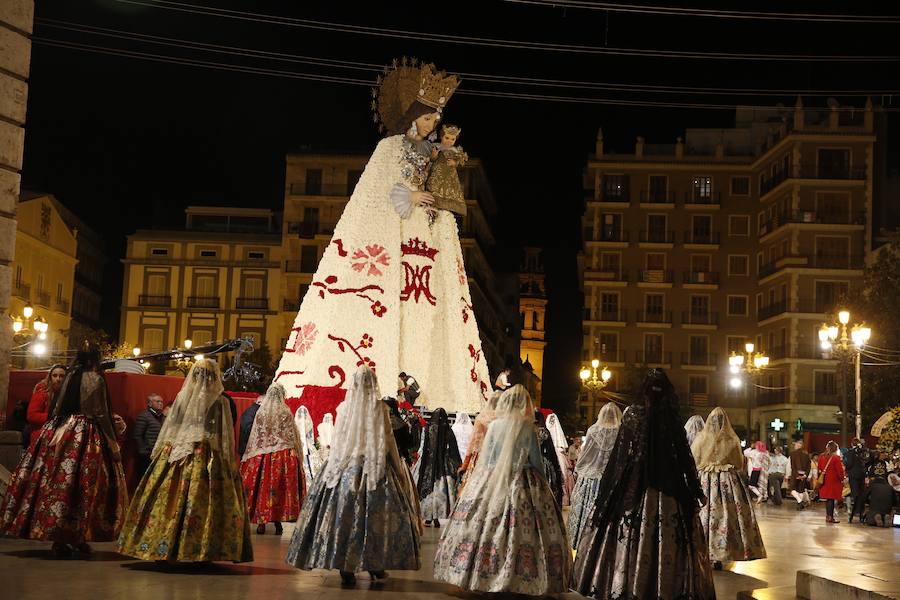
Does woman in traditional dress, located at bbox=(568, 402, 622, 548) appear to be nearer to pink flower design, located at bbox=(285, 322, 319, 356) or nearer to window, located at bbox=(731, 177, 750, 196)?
pink flower design, located at bbox=(285, 322, 319, 356)

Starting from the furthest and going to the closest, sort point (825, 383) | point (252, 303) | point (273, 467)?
point (252, 303), point (825, 383), point (273, 467)

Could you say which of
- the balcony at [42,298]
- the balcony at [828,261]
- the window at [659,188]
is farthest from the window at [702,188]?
the balcony at [42,298]

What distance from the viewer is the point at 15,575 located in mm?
8984

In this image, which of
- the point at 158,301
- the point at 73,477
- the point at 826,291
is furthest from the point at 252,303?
the point at 73,477

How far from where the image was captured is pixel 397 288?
56.1 feet

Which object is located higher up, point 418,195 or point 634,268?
point 634,268

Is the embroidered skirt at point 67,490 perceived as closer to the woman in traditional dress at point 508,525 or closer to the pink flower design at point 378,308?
the woman in traditional dress at point 508,525

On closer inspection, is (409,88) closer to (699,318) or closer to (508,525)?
(508,525)

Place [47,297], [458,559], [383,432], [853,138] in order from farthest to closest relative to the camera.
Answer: [853,138] → [47,297] → [383,432] → [458,559]

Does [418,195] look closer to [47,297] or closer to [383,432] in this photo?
[383,432]

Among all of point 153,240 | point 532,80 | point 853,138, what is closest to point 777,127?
point 853,138

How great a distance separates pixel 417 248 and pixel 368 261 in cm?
81

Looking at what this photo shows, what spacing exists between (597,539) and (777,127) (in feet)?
→ 212

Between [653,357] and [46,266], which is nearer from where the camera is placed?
[46,266]
